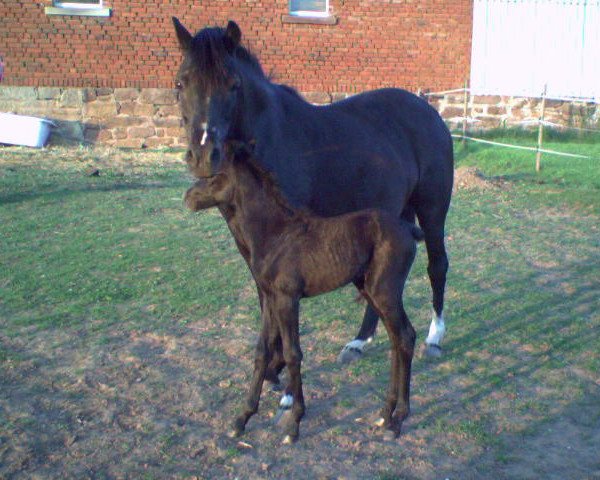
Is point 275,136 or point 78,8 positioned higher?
point 78,8

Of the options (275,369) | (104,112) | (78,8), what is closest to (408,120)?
(275,369)

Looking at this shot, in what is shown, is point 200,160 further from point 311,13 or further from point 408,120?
point 311,13

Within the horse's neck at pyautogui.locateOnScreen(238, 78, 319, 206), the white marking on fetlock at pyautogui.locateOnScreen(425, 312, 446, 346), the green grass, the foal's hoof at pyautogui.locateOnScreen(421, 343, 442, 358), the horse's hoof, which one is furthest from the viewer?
the green grass

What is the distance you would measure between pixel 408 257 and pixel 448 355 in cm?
155

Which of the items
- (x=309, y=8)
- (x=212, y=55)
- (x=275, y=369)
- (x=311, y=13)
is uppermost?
(x=309, y=8)

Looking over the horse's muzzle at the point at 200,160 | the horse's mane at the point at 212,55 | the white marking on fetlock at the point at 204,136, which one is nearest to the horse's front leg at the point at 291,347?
the horse's muzzle at the point at 200,160

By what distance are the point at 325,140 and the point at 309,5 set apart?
13.1 metres

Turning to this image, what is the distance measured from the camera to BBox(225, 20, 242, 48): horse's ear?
393cm

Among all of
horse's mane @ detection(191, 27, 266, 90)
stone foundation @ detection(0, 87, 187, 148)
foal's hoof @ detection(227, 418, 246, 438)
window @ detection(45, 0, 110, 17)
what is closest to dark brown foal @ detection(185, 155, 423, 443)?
foal's hoof @ detection(227, 418, 246, 438)

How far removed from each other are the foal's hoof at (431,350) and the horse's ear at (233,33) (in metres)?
2.53

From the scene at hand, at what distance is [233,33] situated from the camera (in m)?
3.97

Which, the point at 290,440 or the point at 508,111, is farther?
the point at 508,111

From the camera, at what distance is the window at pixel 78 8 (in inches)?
597

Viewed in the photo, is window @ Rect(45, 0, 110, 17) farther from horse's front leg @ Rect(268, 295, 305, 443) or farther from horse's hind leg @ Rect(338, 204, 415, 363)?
horse's front leg @ Rect(268, 295, 305, 443)
